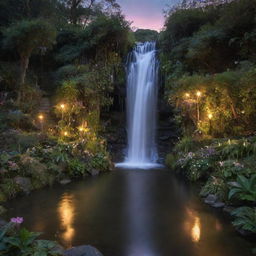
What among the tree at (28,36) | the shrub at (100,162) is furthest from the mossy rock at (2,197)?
the tree at (28,36)

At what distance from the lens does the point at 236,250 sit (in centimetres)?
510

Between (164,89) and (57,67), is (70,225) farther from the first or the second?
(57,67)

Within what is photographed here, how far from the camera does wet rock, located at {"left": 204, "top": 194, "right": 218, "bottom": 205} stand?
25.5 feet

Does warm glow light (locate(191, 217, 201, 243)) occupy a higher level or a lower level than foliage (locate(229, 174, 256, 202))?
lower

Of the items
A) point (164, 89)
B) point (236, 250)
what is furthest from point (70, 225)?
point (164, 89)

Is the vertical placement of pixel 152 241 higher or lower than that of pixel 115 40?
lower

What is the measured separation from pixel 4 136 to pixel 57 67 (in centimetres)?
952

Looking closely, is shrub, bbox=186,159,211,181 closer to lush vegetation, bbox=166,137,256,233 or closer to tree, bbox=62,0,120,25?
lush vegetation, bbox=166,137,256,233

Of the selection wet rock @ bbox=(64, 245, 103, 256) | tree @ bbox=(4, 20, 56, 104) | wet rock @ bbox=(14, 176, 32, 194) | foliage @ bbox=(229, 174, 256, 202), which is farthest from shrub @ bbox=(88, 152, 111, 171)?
wet rock @ bbox=(64, 245, 103, 256)

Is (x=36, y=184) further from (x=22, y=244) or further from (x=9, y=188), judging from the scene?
(x=22, y=244)

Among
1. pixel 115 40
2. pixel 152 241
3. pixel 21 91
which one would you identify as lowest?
pixel 152 241

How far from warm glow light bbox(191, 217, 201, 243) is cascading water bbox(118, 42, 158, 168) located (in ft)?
32.2

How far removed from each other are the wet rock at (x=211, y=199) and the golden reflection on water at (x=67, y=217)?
3.28 m

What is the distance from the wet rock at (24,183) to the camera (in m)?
8.62
